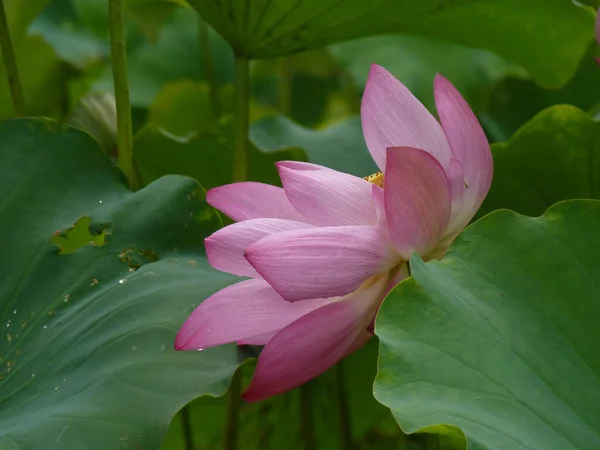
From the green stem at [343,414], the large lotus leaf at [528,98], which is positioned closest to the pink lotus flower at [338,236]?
the green stem at [343,414]

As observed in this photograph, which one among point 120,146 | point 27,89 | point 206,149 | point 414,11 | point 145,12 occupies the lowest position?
point 27,89

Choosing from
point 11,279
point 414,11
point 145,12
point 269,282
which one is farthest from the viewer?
point 145,12

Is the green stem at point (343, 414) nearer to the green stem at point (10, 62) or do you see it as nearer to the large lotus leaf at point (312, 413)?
the large lotus leaf at point (312, 413)

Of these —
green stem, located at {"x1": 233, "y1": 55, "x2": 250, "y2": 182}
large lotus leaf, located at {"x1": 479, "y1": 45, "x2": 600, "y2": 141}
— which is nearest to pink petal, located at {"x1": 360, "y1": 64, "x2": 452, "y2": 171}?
green stem, located at {"x1": 233, "y1": 55, "x2": 250, "y2": 182}

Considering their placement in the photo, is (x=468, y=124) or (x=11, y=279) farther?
(x=11, y=279)

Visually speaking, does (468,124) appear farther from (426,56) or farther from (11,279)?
(426,56)

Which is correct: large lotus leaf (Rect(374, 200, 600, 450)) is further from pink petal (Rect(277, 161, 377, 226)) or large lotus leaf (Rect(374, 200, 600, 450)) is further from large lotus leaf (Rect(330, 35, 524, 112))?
large lotus leaf (Rect(330, 35, 524, 112))

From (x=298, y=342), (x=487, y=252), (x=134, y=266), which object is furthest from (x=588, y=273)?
(x=134, y=266)
